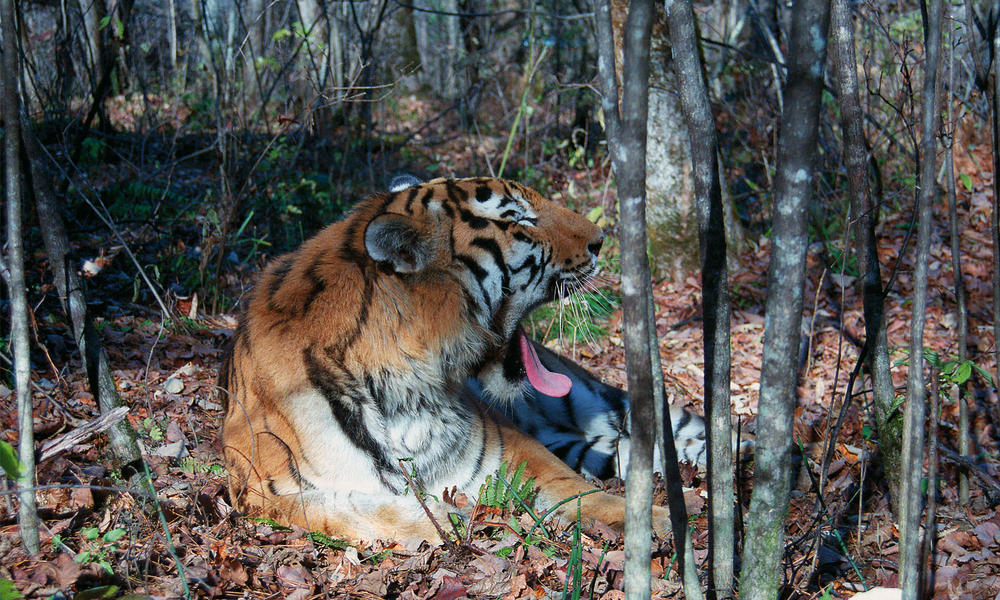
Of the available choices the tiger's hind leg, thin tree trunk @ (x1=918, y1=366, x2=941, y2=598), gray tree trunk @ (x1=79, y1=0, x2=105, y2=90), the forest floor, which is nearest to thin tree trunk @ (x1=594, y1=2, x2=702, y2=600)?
the forest floor

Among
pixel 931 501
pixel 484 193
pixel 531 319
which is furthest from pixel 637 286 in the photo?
pixel 531 319

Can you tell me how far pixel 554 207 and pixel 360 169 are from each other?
6.04 meters

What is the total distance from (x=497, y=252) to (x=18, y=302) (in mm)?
1666

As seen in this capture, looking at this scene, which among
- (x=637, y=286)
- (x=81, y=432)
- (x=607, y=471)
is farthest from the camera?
(x=607, y=471)

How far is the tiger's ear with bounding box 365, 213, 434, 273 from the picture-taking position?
2.77m

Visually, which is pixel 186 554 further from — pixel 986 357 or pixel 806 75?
pixel 986 357

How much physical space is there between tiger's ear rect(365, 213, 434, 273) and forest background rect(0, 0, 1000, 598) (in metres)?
0.91

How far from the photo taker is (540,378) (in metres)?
3.46

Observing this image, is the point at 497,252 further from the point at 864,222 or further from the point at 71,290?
the point at 71,290

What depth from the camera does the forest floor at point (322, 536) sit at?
2.21m

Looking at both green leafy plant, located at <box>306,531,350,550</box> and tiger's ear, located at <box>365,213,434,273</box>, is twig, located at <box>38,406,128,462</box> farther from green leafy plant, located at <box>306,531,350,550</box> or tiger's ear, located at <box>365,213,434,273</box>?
tiger's ear, located at <box>365,213,434,273</box>

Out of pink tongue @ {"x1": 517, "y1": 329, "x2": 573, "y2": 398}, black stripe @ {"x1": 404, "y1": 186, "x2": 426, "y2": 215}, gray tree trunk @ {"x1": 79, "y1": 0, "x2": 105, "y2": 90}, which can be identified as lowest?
pink tongue @ {"x1": 517, "y1": 329, "x2": 573, "y2": 398}

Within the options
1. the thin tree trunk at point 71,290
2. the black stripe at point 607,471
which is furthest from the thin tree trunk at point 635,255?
the black stripe at point 607,471

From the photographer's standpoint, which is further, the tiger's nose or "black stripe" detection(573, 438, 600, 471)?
"black stripe" detection(573, 438, 600, 471)
